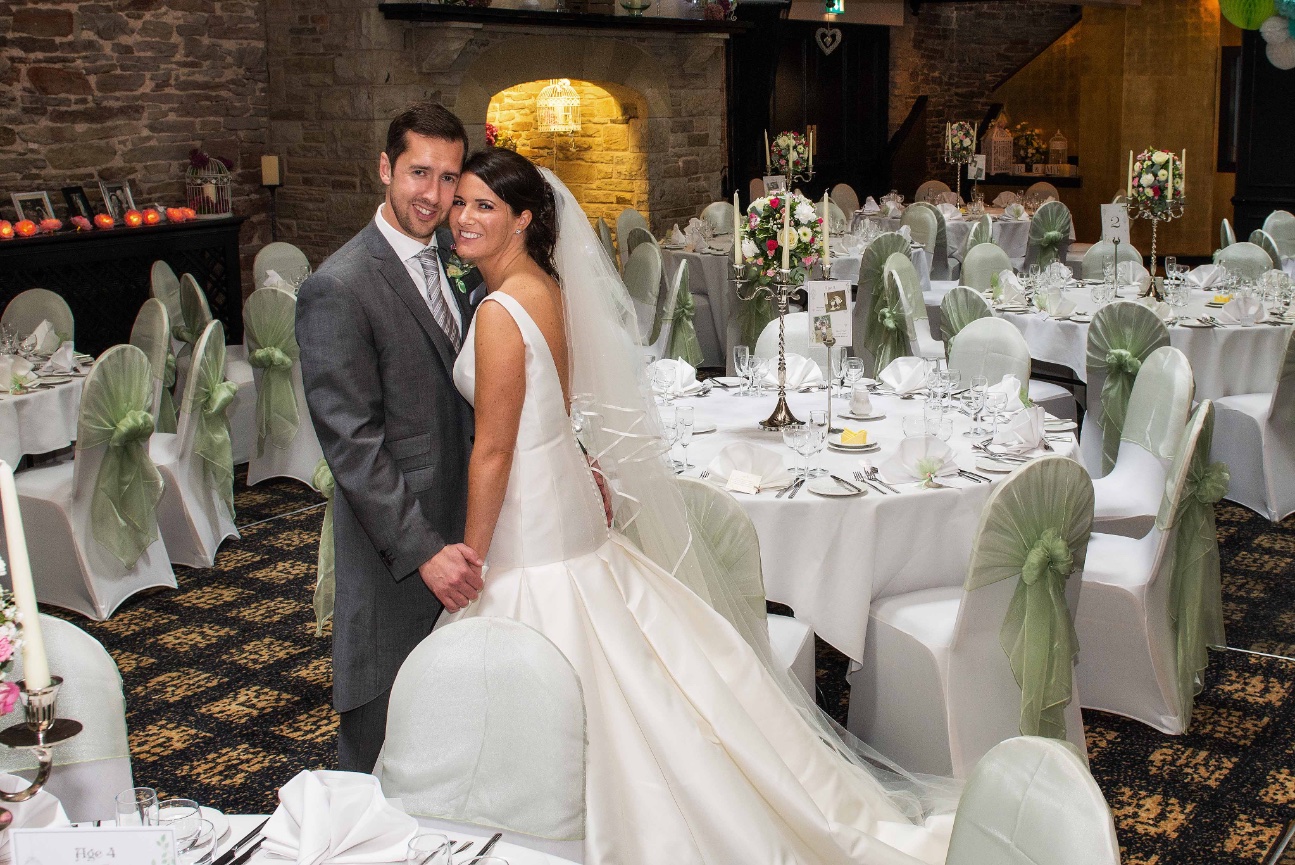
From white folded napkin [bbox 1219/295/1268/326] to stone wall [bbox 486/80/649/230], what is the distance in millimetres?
6650

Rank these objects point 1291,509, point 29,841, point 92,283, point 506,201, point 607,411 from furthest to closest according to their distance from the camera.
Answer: point 92,283 → point 1291,509 → point 607,411 → point 506,201 → point 29,841

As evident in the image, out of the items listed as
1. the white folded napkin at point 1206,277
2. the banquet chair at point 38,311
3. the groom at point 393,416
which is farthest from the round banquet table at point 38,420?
the white folded napkin at point 1206,277

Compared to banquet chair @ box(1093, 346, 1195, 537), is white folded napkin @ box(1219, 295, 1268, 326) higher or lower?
higher

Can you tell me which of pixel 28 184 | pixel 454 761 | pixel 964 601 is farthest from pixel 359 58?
pixel 454 761

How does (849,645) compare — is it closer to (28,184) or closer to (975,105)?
(28,184)

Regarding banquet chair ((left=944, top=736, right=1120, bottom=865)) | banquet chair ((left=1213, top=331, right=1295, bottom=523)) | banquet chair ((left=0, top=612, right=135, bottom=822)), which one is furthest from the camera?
banquet chair ((left=1213, top=331, right=1295, bottom=523))

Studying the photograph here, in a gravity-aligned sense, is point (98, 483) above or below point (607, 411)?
below

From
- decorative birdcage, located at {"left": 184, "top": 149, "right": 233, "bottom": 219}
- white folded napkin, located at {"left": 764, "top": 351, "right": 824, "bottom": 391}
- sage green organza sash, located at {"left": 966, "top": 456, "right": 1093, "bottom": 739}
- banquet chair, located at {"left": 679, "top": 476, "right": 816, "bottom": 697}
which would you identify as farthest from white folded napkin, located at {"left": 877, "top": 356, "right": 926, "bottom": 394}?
decorative birdcage, located at {"left": 184, "top": 149, "right": 233, "bottom": 219}

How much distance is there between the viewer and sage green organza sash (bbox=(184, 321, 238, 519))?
17.1 feet

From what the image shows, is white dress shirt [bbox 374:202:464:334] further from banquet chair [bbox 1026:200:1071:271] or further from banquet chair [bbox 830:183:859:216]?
banquet chair [bbox 830:183:859:216]

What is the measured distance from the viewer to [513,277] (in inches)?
107

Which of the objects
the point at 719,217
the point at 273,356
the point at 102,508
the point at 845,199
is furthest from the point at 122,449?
the point at 845,199

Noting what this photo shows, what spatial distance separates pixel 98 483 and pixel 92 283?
3.60 metres

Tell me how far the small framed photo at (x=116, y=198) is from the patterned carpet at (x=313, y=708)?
154 inches
